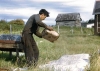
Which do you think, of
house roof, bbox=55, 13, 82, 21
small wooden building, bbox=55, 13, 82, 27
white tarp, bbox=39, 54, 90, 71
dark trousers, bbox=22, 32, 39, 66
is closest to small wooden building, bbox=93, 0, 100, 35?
white tarp, bbox=39, 54, 90, 71

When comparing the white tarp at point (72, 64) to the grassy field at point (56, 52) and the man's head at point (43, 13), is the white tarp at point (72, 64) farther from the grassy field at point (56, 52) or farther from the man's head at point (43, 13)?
the man's head at point (43, 13)

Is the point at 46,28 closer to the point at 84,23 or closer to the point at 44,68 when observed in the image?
the point at 44,68

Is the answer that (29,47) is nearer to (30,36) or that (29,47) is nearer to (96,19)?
(30,36)

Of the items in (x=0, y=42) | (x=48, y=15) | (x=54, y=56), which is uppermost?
(x=48, y=15)

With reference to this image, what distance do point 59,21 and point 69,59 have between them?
66602mm

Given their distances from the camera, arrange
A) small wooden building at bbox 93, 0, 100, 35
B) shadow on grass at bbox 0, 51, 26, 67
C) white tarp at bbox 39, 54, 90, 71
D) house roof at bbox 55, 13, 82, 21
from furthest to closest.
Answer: house roof at bbox 55, 13, 82, 21 < small wooden building at bbox 93, 0, 100, 35 < shadow on grass at bbox 0, 51, 26, 67 < white tarp at bbox 39, 54, 90, 71

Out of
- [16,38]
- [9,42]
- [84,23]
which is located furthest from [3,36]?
[84,23]

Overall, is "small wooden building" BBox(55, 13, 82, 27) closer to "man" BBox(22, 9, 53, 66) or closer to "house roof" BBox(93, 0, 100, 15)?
"house roof" BBox(93, 0, 100, 15)

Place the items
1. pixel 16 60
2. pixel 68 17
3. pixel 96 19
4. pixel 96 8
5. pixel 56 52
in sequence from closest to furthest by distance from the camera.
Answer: pixel 16 60 < pixel 56 52 < pixel 96 19 < pixel 96 8 < pixel 68 17

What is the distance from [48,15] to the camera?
23.3ft

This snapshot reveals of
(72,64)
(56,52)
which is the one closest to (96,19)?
(56,52)

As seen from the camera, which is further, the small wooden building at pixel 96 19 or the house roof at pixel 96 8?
the house roof at pixel 96 8

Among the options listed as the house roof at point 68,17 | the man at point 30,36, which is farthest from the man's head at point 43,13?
the house roof at point 68,17

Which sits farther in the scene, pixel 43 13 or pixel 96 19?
pixel 96 19
